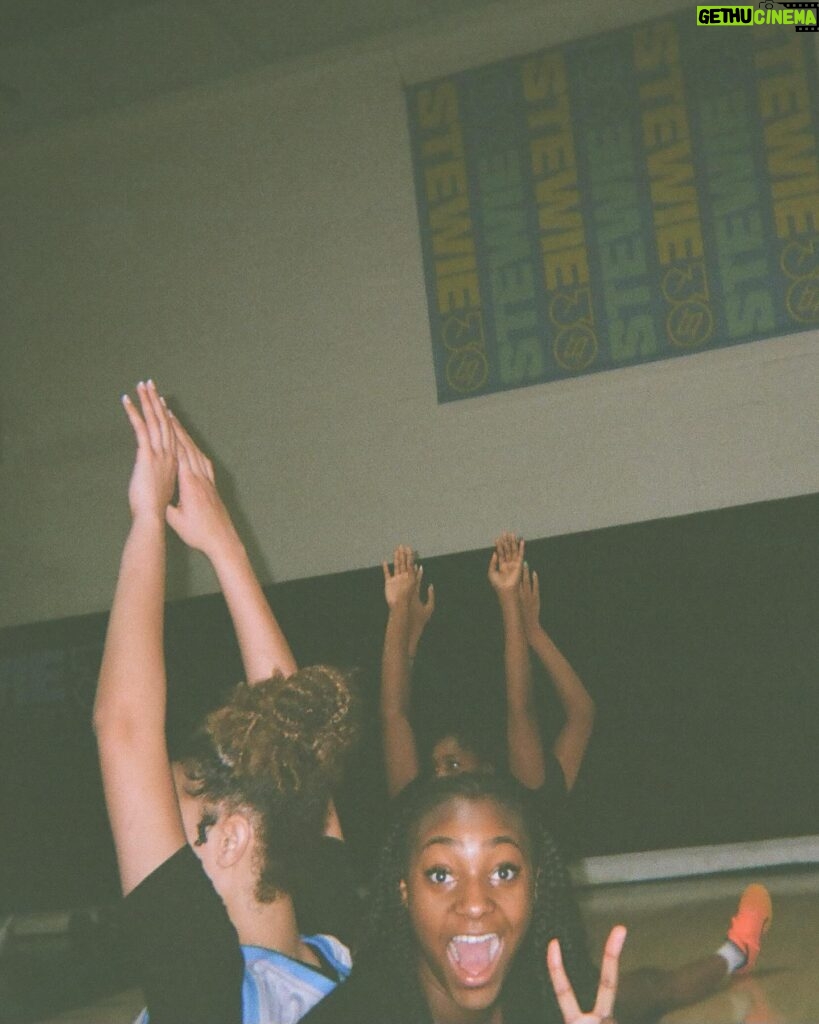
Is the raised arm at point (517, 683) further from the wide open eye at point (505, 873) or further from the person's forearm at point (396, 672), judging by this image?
the wide open eye at point (505, 873)

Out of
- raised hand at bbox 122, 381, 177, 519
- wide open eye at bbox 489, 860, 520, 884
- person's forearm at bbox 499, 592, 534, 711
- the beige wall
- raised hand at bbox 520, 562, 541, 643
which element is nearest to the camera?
raised hand at bbox 122, 381, 177, 519

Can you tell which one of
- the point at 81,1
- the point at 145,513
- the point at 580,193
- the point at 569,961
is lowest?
the point at 569,961

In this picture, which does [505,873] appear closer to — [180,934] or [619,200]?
[180,934]

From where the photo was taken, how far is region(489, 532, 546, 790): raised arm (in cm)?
263

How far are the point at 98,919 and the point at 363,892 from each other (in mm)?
1028

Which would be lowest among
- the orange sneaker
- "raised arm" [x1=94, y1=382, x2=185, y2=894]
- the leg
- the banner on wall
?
the leg

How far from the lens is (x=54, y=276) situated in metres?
3.59

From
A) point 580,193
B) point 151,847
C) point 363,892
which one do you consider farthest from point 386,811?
point 580,193

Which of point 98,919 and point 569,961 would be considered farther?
point 98,919

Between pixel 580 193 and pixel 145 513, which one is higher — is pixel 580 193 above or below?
above

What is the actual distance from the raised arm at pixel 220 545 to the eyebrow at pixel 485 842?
14.2 inches

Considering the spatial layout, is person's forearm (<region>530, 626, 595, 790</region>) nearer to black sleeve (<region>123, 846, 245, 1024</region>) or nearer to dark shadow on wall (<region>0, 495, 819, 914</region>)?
dark shadow on wall (<region>0, 495, 819, 914</region>)

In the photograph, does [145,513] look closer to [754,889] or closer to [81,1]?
[754,889]

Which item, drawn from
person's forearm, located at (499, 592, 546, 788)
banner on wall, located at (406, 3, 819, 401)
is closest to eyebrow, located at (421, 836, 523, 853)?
person's forearm, located at (499, 592, 546, 788)
